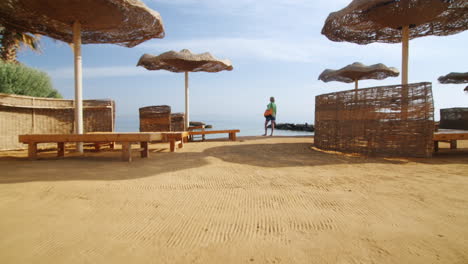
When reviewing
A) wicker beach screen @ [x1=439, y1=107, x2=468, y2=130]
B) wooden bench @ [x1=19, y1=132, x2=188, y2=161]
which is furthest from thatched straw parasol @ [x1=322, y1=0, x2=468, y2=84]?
wooden bench @ [x1=19, y1=132, x2=188, y2=161]

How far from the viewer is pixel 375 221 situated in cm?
180

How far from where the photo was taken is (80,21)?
5.23m

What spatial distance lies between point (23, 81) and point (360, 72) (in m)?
15.3

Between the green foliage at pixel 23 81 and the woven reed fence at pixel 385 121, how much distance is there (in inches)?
490

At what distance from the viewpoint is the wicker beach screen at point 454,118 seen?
8662 mm

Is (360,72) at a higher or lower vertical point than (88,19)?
higher

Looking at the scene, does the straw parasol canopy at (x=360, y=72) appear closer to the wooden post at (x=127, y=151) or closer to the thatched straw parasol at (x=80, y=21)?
the thatched straw parasol at (x=80, y=21)

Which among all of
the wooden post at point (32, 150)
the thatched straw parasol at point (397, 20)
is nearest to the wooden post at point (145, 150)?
the wooden post at point (32, 150)

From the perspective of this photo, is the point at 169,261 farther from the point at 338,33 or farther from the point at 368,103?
the point at 338,33

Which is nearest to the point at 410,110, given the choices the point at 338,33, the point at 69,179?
the point at 338,33

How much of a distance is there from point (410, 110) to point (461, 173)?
1.59 metres

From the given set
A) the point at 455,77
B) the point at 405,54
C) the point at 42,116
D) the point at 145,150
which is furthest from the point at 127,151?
the point at 455,77

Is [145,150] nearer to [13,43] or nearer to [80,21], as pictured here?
[80,21]

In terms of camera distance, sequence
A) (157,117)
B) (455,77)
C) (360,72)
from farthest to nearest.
Result: (455,77)
(360,72)
(157,117)
